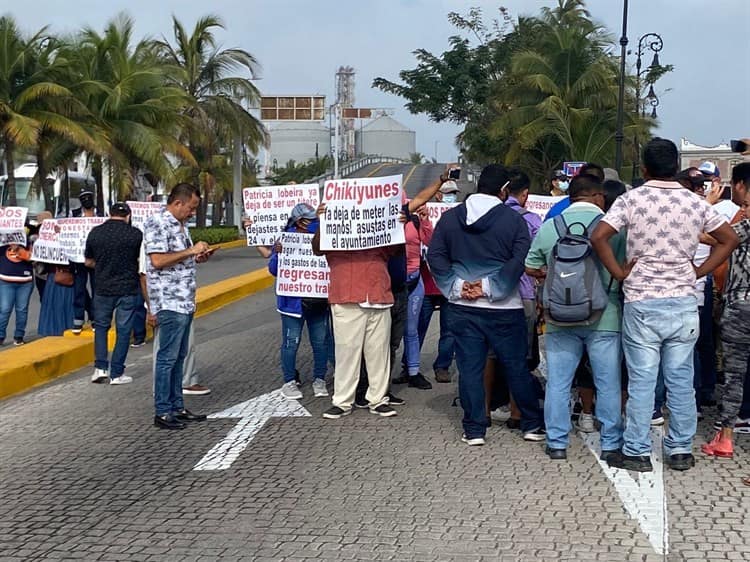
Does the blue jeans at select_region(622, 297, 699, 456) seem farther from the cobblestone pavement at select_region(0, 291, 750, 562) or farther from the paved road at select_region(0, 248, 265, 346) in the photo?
the paved road at select_region(0, 248, 265, 346)

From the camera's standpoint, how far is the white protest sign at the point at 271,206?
8508 millimetres

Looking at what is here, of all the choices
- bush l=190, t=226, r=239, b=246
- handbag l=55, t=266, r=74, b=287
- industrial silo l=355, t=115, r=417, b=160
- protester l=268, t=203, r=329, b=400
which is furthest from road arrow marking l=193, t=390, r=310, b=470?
industrial silo l=355, t=115, r=417, b=160

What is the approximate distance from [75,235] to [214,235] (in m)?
23.9

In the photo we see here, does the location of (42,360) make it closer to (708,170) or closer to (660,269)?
(660,269)

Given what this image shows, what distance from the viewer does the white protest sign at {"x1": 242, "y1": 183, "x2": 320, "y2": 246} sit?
335 inches

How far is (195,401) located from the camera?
8375 millimetres

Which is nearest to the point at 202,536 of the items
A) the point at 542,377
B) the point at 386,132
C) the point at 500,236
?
the point at 500,236

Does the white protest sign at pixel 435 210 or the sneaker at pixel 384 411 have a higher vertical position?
the white protest sign at pixel 435 210

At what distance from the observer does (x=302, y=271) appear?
808cm

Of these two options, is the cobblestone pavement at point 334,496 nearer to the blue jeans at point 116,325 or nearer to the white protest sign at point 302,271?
the white protest sign at point 302,271

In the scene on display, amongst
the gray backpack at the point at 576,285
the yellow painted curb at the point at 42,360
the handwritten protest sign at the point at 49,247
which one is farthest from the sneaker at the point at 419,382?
the handwritten protest sign at the point at 49,247

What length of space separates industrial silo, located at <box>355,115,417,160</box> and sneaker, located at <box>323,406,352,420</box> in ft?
419

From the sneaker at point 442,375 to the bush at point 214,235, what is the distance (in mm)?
24746

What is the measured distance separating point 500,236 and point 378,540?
7.79 feet
